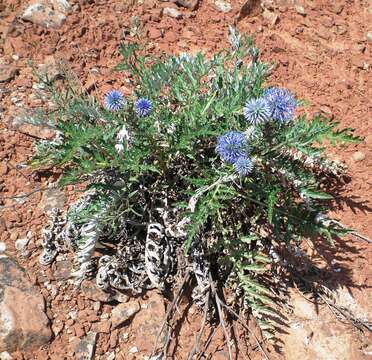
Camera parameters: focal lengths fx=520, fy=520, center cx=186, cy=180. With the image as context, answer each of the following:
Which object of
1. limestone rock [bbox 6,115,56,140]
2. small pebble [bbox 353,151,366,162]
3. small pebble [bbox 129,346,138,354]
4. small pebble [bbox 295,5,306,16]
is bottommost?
small pebble [bbox 129,346,138,354]

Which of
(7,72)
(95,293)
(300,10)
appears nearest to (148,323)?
(95,293)

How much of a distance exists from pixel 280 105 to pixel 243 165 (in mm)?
346

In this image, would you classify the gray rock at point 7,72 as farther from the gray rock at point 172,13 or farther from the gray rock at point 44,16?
the gray rock at point 172,13

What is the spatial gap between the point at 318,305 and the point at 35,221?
1939mm

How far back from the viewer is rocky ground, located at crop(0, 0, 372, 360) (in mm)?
3143

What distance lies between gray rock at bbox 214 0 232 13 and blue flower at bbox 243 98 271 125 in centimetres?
245

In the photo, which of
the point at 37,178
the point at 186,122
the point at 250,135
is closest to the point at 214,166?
the point at 186,122

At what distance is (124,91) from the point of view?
416 centimetres

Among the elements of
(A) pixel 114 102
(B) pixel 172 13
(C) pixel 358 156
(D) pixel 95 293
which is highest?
(A) pixel 114 102

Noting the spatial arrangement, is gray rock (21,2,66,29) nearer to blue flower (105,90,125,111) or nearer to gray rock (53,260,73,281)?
blue flower (105,90,125,111)

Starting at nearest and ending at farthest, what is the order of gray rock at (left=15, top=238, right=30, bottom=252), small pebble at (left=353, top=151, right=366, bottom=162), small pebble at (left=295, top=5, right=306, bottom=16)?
gray rock at (left=15, top=238, right=30, bottom=252) < small pebble at (left=353, top=151, right=366, bottom=162) < small pebble at (left=295, top=5, right=306, bottom=16)

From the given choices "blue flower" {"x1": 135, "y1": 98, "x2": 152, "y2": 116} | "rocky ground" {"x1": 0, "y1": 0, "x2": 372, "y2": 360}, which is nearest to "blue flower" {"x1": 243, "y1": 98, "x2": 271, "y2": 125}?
"blue flower" {"x1": 135, "y1": 98, "x2": 152, "y2": 116}

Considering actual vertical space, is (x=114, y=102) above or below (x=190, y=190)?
above

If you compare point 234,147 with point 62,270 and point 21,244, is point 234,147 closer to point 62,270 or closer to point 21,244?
point 62,270
